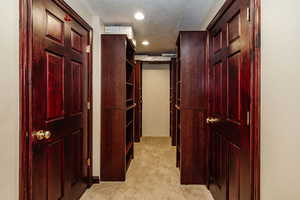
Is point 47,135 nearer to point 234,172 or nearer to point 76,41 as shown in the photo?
point 76,41

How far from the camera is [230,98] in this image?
200 cm

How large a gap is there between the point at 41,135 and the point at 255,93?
1600mm

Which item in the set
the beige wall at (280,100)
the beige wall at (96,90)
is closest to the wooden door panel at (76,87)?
the beige wall at (96,90)

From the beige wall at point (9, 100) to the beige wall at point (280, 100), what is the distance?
1593mm

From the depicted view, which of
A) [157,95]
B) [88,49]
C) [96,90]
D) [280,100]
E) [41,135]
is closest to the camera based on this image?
[280,100]

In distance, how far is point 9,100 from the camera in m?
1.32

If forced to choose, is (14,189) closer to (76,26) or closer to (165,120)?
(76,26)

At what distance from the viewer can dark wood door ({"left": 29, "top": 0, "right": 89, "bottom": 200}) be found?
162cm

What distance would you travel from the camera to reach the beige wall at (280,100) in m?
1.14

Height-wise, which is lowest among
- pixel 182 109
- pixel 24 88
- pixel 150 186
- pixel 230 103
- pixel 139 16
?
pixel 150 186

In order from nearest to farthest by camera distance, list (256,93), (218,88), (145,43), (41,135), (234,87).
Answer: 1. (256,93)
2. (41,135)
3. (234,87)
4. (218,88)
5. (145,43)

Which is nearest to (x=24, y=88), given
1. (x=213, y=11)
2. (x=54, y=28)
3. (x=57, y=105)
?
(x=57, y=105)

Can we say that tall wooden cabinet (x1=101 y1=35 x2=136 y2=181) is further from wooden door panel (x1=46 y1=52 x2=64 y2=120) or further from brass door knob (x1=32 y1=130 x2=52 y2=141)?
brass door knob (x1=32 y1=130 x2=52 y2=141)

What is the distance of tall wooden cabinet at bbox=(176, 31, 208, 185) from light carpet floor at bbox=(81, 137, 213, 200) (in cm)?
23
